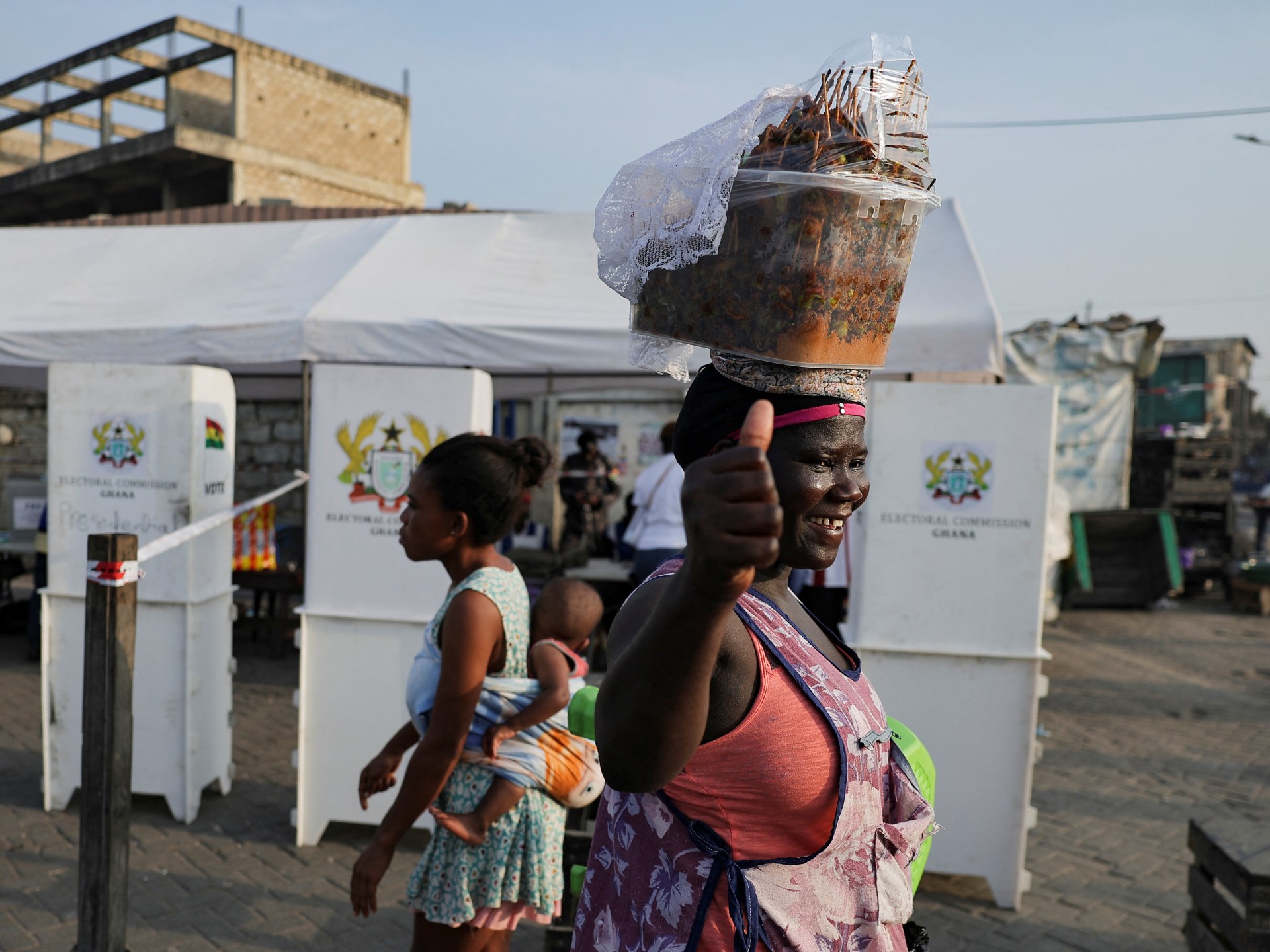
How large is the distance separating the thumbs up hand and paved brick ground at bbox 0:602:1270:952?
3532 millimetres

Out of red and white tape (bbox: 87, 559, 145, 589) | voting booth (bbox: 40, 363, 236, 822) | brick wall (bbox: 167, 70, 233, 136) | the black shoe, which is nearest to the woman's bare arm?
the black shoe

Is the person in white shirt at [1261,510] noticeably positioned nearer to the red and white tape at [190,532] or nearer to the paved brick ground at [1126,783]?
the paved brick ground at [1126,783]

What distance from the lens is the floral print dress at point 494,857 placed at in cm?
242

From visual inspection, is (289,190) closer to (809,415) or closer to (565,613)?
(565,613)

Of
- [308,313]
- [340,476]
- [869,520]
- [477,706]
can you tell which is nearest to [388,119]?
[308,313]

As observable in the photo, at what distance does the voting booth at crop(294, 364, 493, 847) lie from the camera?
15.3 feet

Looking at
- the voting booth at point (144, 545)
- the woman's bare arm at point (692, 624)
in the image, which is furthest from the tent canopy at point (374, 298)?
the woman's bare arm at point (692, 624)

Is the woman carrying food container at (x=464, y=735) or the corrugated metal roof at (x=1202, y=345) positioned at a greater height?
the corrugated metal roof at (x=1202, y=345)

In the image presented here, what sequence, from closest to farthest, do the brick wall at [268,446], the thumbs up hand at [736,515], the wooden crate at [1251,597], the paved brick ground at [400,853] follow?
the thumbs up hand at [736,515] < the paved brick ground at [400,853] < the brick wall at [268,446] < the wooden crate at [1251,597]

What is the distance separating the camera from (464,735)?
7.79 ft

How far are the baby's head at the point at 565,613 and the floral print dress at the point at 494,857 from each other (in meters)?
0.23

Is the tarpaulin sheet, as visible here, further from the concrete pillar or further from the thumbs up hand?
the concrete pillar

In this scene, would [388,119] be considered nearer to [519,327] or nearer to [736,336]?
[519,327]

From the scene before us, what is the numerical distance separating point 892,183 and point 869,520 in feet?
10.1
